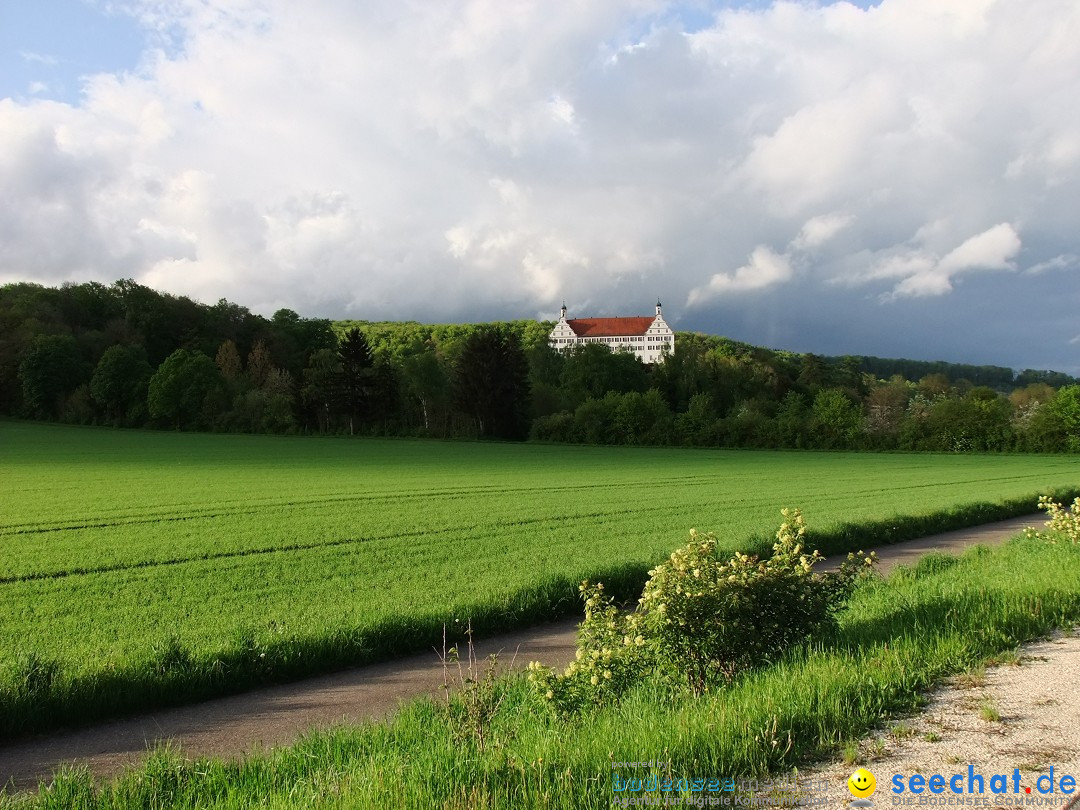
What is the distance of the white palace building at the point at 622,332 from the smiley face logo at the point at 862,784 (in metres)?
178

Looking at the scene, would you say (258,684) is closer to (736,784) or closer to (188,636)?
(188,636)

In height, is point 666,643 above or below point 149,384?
below

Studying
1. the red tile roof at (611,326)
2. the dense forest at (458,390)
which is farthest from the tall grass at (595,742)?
the red tile roof at (611,326)

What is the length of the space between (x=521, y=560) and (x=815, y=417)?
67.2 metres

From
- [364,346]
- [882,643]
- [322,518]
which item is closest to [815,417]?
[364,346]

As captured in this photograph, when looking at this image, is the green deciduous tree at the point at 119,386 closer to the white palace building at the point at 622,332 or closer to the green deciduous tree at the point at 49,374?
the green deciduous tree at the point at 49,374

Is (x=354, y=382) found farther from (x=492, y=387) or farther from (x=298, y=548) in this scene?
(x=298, y=548)

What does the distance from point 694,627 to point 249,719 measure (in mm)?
4560

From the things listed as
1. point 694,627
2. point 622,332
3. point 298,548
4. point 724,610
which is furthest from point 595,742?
point 622,332

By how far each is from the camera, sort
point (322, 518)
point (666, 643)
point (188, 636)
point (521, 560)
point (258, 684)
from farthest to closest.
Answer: point (322, 518)
point (521, 560)
point (188, 636)
point (258, 684)
point (666, 643)

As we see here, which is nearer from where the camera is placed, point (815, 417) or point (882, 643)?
point (882, 643)

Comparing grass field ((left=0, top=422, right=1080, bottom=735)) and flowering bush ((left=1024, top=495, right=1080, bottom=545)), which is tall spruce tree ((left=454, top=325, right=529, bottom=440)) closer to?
grass field ((left=0, top=422, right=1080, bottom=735))

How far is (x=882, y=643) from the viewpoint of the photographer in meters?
6.70

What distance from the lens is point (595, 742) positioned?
461 cm
